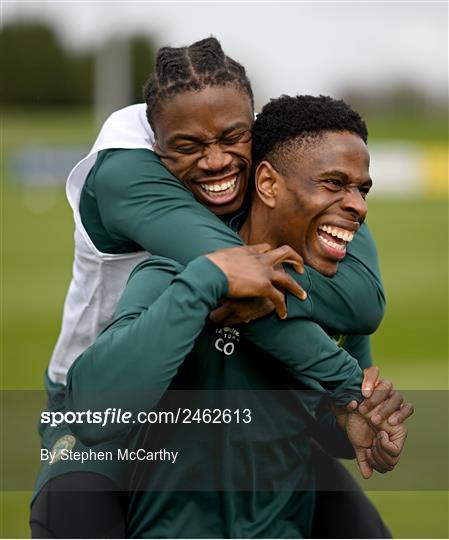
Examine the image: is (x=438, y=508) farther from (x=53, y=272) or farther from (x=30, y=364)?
(x=53, y=272)

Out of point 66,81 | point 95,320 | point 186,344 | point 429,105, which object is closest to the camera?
point 186,344

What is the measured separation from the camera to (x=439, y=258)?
16.1m

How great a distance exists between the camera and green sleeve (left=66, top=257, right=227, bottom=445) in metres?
2.11

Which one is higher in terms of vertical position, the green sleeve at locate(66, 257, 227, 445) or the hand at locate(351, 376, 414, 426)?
the green sleeve at locate(66, 257, 227, 445)

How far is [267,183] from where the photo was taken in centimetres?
254

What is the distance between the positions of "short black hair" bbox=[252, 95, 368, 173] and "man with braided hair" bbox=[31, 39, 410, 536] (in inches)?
1.5

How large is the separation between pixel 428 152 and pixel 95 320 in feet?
89.0

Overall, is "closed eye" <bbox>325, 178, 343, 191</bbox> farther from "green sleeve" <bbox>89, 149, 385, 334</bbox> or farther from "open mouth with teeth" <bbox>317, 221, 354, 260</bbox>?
"green sleeve" <bbox>89, 149, 385, 334</bbox>

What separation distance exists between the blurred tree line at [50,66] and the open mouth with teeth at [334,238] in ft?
115

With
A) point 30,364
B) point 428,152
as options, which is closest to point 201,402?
point 30,364

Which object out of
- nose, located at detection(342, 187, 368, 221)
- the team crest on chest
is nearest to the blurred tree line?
the team crest on chest

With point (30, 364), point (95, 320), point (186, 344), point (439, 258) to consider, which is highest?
point (186, 344)

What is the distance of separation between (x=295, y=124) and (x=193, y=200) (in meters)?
0.31

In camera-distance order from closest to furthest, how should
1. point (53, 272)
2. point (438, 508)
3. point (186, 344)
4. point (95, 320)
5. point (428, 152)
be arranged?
point (186, 344) < point (95, 320) < point (438, 508) < point (53, 272) < point (428, 152)
